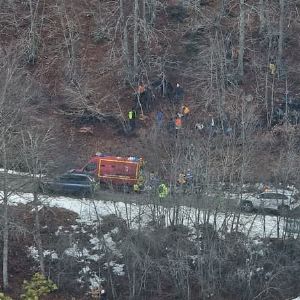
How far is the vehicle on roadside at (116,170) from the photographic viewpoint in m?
28.7

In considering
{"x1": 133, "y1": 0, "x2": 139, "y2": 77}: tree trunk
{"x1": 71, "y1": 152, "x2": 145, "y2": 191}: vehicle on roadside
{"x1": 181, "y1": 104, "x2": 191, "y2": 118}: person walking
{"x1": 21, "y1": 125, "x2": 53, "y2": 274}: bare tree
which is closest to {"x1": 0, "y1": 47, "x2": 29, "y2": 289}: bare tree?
{"x1": 21, "y1": 125, "x2": 53, "y2": 274}: bare tree

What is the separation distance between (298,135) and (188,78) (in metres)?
7.94

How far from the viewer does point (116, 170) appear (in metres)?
29.4

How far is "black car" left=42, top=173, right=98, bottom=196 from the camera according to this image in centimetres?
2770

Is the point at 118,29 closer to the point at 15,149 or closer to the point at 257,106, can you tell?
the point at 257,106

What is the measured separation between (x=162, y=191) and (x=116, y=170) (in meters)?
3.94

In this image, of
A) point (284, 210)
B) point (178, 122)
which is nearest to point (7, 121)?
point (178, 122)

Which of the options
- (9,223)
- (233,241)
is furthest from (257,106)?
(9,223)

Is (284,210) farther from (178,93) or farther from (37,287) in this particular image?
(178,93)

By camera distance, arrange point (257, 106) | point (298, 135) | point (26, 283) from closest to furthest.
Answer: point (26, 283) < point (298, 135) < point (257, 106)

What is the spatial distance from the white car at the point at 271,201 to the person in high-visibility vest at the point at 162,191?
9.93 ft

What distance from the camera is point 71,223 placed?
92.5ft

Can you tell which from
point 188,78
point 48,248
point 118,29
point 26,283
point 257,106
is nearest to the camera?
point 26,283

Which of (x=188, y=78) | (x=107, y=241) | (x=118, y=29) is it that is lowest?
(x=107, y=241)
